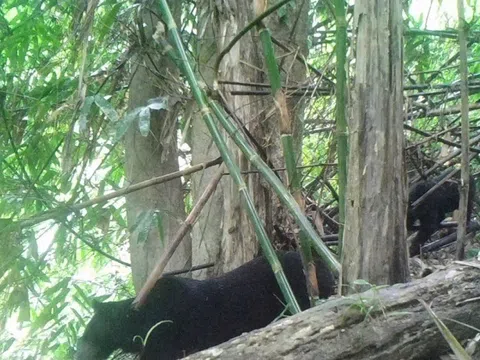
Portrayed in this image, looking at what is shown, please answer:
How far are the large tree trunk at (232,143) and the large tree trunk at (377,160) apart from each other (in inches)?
28.1

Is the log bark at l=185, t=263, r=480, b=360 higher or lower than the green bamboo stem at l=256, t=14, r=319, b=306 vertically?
lower

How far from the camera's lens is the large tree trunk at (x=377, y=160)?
156 centimetres

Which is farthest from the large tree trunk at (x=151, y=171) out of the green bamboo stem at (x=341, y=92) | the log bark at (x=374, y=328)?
the log bark at (x=374, y=328)

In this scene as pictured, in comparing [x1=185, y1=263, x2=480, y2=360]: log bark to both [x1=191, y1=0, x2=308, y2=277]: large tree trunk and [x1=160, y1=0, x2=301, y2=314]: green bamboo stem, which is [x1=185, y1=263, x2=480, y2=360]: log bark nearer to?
[x1=160, y1=0, x2=301, y2=314]: green bamboo stem

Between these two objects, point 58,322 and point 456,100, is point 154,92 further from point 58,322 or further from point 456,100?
point 456,100

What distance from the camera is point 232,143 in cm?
242

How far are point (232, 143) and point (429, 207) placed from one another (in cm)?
135

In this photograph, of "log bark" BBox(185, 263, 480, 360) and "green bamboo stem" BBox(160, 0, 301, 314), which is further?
"green bamboo stem" BBox(160, 0, 301, 314)

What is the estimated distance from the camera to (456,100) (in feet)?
10.0

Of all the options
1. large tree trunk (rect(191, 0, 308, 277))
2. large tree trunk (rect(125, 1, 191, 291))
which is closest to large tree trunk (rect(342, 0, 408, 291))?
large tree trunk (rect(191, 0, 308, 277))

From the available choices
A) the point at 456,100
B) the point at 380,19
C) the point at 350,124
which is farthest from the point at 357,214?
the point at 456,100

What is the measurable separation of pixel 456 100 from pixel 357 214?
5.85 feet

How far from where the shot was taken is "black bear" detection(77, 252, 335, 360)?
7.55 feet

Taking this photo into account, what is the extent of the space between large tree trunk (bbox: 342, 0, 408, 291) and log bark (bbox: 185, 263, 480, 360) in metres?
0.21
